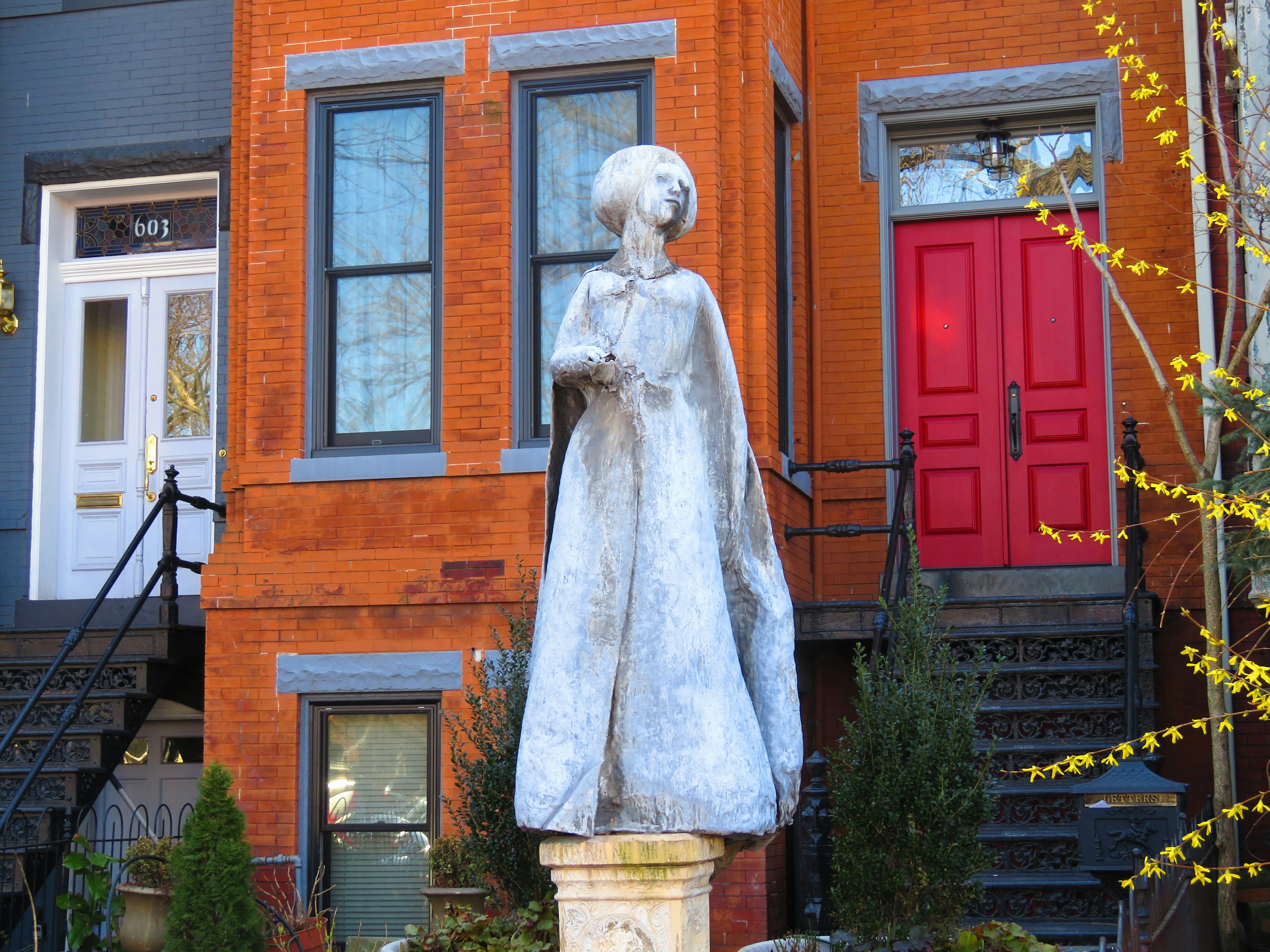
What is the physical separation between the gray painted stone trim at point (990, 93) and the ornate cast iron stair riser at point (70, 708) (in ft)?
17.7

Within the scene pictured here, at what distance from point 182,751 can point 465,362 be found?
14.8ft

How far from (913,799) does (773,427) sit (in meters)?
3.30

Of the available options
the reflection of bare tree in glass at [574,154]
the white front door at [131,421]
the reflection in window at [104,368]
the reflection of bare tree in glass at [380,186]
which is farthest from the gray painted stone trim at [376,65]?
the reflection in window at [104,368]

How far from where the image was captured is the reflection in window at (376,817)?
9883 millimetres

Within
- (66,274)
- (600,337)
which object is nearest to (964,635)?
(600,337)

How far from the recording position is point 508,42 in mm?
10172

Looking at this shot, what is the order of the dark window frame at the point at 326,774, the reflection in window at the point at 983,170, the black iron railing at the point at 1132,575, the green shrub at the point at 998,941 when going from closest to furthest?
the green shrub at the point at 998,941
the black iron railing at the point at 1132,575
the dark window frame at the point at 326,774
the reflection in window at the point at 983,170

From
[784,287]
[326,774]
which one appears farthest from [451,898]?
[784,287]

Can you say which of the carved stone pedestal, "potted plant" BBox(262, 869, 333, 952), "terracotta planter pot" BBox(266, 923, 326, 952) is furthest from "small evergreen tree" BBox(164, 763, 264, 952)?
the carved stone pedestal

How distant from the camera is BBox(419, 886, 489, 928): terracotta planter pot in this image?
8.59 m

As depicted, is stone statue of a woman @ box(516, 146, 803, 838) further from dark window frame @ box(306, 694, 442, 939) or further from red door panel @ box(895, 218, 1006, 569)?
red door panel @ box(895, 218, 1006, 569)

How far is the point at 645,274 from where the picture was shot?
4473 millimetres

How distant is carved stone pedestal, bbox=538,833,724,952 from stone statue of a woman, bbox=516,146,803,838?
2.1 inches

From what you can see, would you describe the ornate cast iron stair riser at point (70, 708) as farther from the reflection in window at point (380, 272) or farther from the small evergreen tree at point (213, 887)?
the small evergreen tree at point (213, 887)
